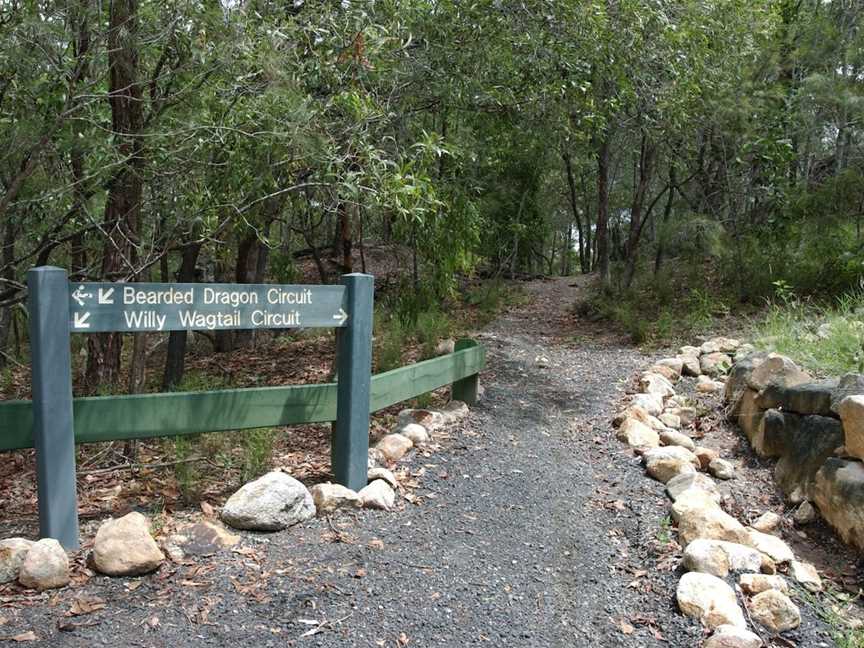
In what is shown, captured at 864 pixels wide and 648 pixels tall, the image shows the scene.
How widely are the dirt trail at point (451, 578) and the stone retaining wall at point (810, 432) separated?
930mm

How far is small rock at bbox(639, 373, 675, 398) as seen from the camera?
657cm

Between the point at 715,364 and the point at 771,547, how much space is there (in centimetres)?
412

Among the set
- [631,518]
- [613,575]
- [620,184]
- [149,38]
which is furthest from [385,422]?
[620,184]

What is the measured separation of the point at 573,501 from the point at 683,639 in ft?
4.66

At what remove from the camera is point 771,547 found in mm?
3510

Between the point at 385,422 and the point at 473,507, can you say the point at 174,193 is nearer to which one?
the point at 385,422

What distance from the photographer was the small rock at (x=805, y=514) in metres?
4.16

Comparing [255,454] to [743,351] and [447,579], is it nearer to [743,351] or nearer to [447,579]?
[447,579]

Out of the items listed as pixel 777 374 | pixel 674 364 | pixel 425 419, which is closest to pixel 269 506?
pixel 425 419

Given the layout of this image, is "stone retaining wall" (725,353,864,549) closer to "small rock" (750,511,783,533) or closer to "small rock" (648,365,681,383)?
"small rock" (750,511,783,533)

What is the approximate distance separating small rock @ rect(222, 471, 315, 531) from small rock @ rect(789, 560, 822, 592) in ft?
7.71

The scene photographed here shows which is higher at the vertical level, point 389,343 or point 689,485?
point 389,343

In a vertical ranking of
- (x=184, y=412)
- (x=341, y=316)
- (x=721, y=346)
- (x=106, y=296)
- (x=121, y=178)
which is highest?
(x=121, y=178)

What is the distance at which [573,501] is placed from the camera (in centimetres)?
422
